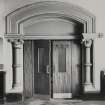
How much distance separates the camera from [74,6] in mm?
6625

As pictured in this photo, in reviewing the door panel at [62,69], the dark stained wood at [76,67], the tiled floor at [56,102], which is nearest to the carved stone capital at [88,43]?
the dark stained wood at [76,67]

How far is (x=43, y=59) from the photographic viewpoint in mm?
6988

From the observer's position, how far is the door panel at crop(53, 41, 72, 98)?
694 centimetres

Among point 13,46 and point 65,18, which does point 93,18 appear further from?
point 13,46

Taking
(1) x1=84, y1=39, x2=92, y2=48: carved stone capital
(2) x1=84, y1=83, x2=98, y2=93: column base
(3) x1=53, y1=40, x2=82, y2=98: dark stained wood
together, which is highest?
(1) x1=84, y1=39, x2=92, y2=48: carved stone capital

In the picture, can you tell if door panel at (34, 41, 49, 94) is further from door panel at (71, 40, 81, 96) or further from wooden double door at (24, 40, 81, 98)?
door panel at (71, 40, 81, 96)

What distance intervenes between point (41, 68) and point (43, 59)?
1.00ft

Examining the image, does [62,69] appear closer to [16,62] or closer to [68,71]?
[68,71]

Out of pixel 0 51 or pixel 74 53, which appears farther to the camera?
pixel 74 53

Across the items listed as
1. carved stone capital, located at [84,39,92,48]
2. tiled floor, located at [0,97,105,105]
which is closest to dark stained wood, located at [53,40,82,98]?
carved stone capital, located at [84,39,92,48]

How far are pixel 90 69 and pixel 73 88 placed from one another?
84 centimetres

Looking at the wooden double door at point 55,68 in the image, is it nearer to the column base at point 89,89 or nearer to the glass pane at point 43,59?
the glass pane at point 43,59

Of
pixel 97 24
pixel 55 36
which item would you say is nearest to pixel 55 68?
pixel 55 36

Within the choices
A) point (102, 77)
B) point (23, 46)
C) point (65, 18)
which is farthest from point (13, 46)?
point (102, 77)
